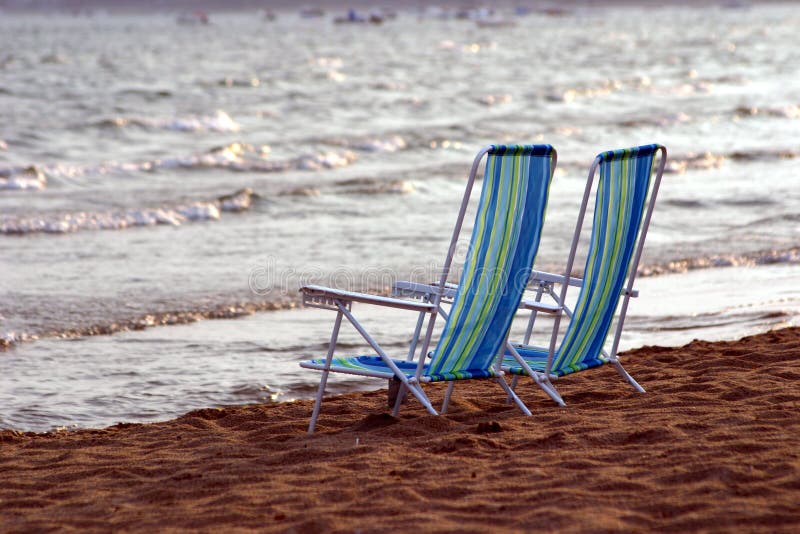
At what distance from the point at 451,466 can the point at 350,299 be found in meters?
0.80

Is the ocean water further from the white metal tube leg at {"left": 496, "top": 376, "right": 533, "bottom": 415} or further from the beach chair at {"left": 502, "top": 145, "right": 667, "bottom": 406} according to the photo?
the beach chair at {"left": 502, "top": 145, "right": 667, "bottom": 406}

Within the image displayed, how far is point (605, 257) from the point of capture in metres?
4.54

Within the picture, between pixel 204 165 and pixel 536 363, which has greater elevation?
pixel 536 363

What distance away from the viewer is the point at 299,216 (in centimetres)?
1241

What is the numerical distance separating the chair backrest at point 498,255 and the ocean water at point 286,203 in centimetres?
174

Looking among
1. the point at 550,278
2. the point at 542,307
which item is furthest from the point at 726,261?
the point at 542,307

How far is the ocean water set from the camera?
6.75m

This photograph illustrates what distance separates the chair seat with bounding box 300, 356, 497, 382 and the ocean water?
135 centimetres

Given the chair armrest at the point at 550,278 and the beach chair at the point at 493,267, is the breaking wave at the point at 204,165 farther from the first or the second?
the beach chair at the point at 493,267

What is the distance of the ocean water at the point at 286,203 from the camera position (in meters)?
6.75

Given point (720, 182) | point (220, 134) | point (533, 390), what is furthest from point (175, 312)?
point (220, 134)

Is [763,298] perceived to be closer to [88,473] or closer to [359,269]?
[359,269]

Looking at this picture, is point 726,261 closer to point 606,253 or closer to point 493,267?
point 606,253

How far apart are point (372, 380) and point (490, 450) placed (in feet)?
7.24
